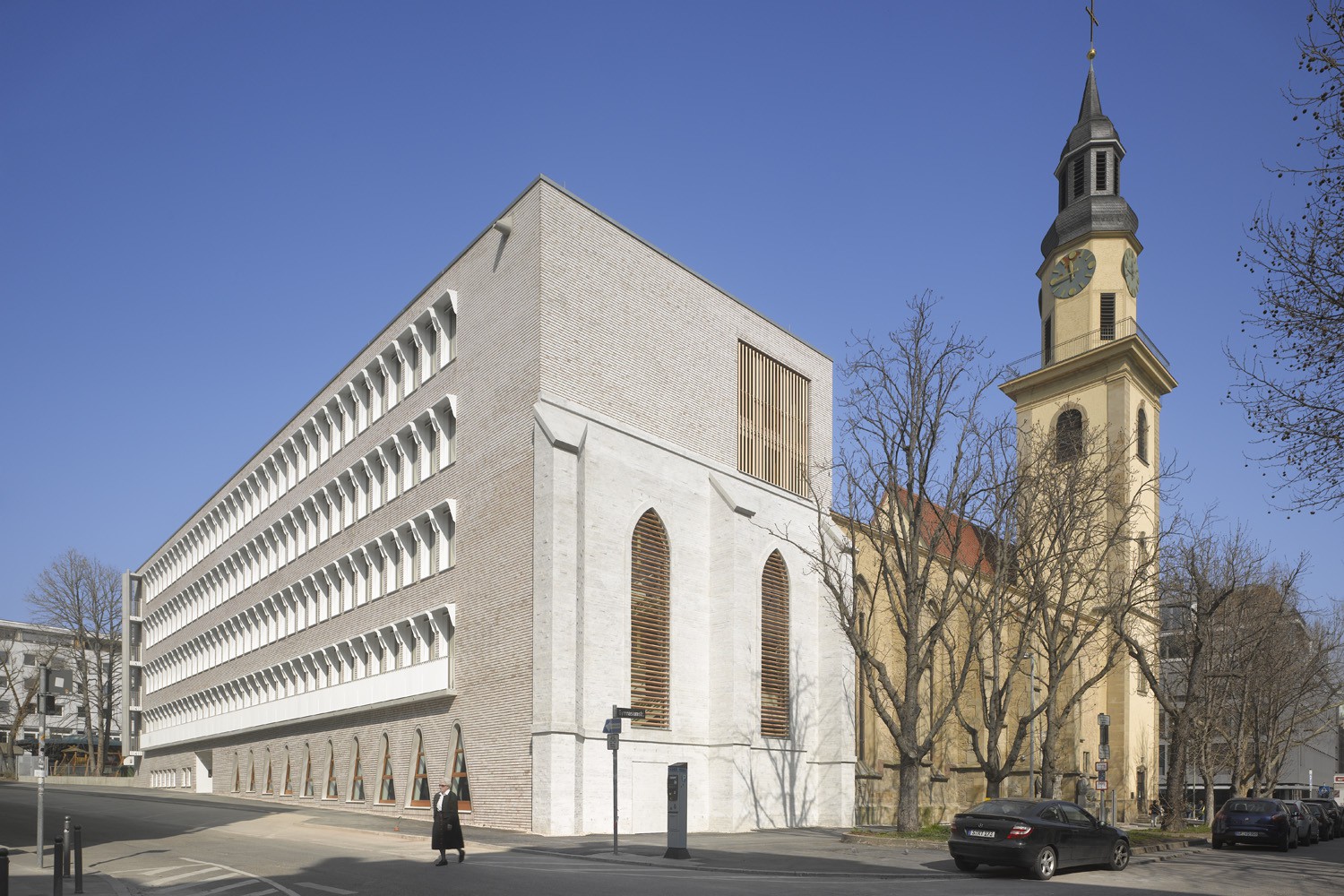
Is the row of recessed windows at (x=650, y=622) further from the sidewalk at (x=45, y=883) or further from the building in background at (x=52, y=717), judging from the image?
the building in background at (x=52, y=717)

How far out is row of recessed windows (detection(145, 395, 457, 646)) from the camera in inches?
1381

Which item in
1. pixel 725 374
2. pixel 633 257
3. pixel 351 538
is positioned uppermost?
pixel 633 257

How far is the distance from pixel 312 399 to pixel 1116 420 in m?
36.1

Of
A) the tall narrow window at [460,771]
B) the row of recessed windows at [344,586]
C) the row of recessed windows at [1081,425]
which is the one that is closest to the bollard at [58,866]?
the tall narrow window at [460,771]

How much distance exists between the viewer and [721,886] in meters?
16.2

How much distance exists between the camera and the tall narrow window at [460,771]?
98.2 feet

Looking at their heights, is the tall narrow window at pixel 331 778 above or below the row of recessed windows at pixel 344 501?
below

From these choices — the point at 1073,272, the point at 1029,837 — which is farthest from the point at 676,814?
the point at 1073,272

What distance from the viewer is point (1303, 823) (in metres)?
35.0

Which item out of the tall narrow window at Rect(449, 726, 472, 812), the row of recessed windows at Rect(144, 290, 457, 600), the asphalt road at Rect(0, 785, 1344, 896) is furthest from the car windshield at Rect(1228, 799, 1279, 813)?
the row of recessed windows at Rect(144, 290, 457, 600)

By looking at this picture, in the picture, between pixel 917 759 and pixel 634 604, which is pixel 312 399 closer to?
pixel 634 604

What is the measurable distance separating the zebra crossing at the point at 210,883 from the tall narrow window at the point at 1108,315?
156ft

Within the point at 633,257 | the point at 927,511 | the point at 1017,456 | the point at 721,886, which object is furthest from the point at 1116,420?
the point at 721,886

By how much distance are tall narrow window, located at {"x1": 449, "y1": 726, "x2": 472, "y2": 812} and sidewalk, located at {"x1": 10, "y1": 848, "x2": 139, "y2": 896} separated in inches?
462
